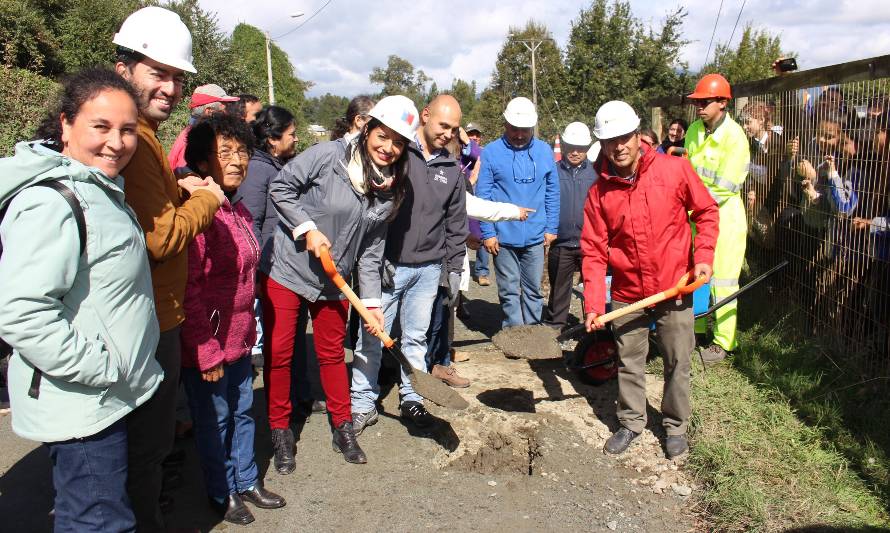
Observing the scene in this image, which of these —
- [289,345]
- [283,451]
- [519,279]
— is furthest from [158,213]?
[519,279]

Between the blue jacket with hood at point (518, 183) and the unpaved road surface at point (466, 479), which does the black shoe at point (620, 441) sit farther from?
the blue jacket with hood at point (518, 183)

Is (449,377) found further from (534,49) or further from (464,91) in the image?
(464,91)

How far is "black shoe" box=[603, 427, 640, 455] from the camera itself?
3842 millimetres

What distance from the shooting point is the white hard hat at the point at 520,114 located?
532cm

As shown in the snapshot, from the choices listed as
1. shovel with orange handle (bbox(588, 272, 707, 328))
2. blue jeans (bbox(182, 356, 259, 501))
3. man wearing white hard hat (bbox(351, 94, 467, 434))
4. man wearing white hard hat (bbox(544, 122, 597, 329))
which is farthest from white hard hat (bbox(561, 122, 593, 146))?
blue jeans (bbox(182, 356, 259, 501))

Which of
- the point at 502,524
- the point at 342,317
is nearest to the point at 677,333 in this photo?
the point at 502,524

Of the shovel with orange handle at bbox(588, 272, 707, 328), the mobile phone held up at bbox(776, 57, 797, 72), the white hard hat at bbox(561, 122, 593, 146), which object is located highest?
the mobile phone held up at bbox(776, 57, 797, 72)

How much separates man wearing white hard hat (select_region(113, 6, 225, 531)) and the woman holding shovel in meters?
0.92

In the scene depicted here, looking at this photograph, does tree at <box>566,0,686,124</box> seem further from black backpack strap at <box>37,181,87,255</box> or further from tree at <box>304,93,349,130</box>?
tree at <box>304,93,349,130</box>

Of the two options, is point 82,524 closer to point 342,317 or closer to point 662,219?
point 342,317

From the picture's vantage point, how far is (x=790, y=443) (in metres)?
3.69

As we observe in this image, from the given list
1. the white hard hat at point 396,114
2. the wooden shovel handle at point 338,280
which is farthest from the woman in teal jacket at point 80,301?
the white hard hat at point 396,114

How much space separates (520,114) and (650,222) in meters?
2.04

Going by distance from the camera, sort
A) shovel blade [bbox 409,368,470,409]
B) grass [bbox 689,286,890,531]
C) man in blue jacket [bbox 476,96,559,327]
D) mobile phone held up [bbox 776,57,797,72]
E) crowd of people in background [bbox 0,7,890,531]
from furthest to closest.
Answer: mobile phone held up [bbox 776,57,797,72], man in blue jacket [bbox 476,96,559,327], shovel blade [bbox 409,368,470,409], grass [bbox 689,286,890,531], crowd of people in background [bbox 0,7,890,531]
